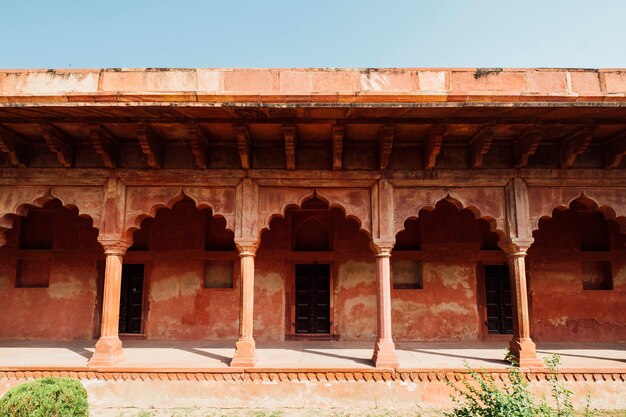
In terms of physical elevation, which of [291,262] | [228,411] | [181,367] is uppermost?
[291,262]

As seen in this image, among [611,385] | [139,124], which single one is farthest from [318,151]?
[611,385]

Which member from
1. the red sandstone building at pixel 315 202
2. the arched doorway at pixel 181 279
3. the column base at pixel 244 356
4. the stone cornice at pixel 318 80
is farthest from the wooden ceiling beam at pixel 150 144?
the column base at pixel 244 356

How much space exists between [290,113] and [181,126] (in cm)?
162

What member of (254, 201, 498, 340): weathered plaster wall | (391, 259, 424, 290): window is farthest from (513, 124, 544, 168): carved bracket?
(391, 259, 424, 290): window

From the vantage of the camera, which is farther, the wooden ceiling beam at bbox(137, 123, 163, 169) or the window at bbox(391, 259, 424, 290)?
the window at bbox(391, 259, 424, 290)

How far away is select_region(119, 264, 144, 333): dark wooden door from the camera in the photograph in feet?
29.1

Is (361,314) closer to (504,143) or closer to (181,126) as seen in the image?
(504,143)

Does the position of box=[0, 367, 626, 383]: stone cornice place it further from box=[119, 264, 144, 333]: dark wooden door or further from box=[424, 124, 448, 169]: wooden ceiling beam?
box=[424, 124, 448, 169]: wooden ceiling beam

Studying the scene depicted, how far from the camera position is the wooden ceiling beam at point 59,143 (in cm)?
631

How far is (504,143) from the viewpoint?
6.95 meters

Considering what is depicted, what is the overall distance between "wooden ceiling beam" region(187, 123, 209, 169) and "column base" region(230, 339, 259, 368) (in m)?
2.73

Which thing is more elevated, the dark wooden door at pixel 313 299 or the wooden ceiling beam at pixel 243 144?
the wooden ceiling beam at pixel 243 144

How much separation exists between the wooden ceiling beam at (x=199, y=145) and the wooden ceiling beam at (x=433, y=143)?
3.35 m

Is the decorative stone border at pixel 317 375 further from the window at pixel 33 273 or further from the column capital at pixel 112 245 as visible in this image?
the window at pixel 33 273
